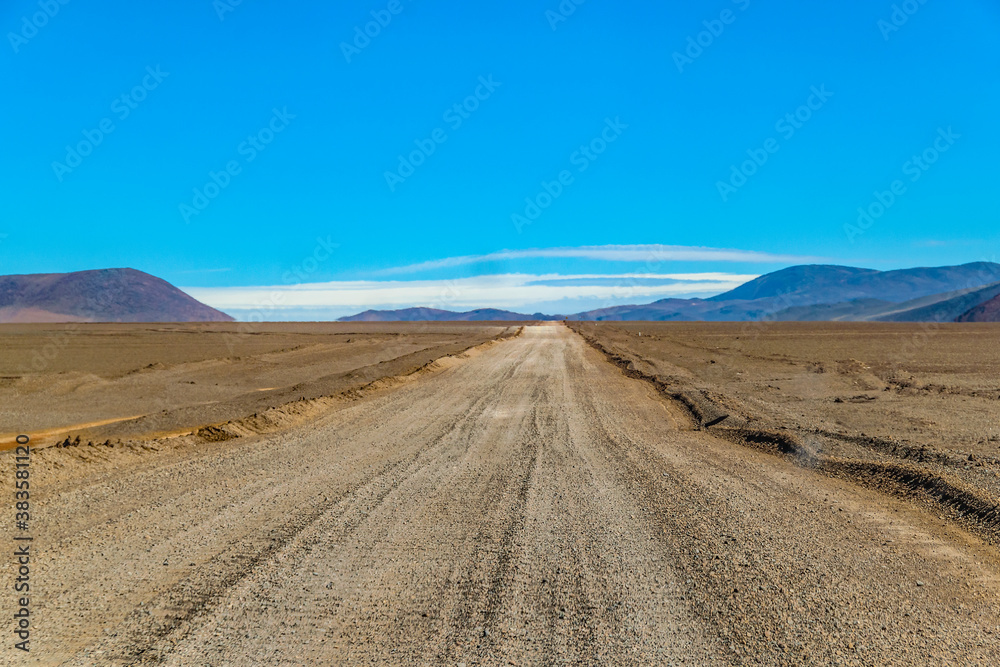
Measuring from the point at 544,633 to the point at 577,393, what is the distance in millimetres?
12847

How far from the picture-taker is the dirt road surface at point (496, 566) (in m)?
3.71

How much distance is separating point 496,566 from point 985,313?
218m

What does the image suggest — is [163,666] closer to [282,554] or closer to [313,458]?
[282,554]

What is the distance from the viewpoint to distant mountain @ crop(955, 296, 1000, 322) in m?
170

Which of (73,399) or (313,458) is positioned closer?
(313,458)

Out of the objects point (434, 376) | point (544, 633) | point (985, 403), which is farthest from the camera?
point (434, 376)

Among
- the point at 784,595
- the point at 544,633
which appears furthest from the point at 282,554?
the point at 784,595

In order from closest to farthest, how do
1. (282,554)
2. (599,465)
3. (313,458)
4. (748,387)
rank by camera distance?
(282,554) → (599,465) → (313,458) → (748,387)

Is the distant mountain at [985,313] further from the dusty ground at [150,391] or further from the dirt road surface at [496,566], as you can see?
the dirt road surface at [496,566]

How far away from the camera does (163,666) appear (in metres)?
3.51

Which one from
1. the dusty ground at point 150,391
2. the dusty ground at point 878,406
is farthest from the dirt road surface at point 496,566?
the dusty ground at point 150,391

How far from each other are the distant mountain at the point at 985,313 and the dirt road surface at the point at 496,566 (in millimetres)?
208312

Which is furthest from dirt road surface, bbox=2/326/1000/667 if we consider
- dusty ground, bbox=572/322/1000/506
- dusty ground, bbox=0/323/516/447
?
dusty ground, bbox=0/323/516/447

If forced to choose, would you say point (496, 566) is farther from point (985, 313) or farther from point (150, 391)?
point (985, 313)
